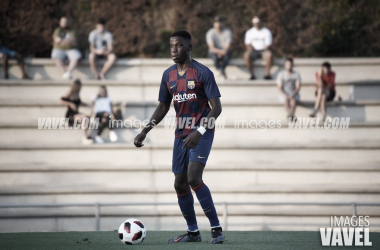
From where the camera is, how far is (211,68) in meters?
15.9

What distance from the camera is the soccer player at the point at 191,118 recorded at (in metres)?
7.05

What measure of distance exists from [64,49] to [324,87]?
6.58 m

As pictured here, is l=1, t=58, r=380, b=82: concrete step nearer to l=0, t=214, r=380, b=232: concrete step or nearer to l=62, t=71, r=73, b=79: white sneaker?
l=62, t=71, r=73, b=79: white sneaker

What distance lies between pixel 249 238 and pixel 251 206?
5972 millimetres

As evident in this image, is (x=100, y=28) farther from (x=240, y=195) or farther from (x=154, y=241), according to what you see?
(x=154, y=241)

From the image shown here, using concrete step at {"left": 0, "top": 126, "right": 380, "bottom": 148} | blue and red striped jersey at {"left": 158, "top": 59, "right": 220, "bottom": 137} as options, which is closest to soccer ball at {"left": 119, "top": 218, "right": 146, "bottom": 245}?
blue and red striped jersey at {"left": 158, "top": 59, "right": 220, "bottom": 137}

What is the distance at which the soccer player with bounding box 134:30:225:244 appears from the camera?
278 inches

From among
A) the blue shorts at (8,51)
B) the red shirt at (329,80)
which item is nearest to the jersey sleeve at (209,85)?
the red shirt at (329,80)

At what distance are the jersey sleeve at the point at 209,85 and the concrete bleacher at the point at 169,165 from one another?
6.83 meters

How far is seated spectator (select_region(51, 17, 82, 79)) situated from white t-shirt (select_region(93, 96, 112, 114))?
59.5 inches

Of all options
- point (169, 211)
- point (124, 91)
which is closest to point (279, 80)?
point (124, 91)

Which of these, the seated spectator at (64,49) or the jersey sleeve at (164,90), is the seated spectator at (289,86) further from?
the jersey sleeve at (164,90)

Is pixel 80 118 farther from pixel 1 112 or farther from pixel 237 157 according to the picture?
pixel 237 157

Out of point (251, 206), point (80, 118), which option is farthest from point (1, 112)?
point (251, 206)
